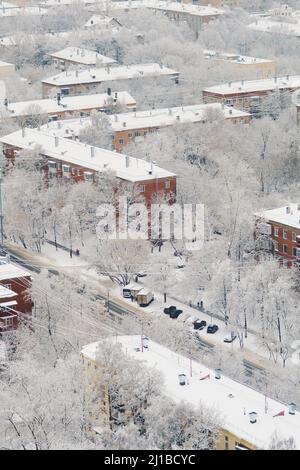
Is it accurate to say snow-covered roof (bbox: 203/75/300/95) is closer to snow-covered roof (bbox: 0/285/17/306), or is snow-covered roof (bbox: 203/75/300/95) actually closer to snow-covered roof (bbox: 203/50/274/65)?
snow-covered roof (bbox: 203/50/274/65)

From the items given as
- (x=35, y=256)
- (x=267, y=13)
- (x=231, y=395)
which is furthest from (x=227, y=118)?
(x=267, y=13)

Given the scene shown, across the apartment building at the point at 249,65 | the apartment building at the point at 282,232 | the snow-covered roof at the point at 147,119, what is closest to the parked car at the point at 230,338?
the apartment building at the point at 282,232

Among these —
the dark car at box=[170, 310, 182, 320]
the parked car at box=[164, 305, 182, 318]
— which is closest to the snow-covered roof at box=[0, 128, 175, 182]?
the parked car at box=[164, 305, 182, 318]

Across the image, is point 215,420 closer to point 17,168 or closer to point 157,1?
point 17,168

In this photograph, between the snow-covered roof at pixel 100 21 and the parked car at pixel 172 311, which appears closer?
the parked car at pixel 172 311

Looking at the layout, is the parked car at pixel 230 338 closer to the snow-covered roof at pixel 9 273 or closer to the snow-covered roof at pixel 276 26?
the snow-covered roof at pixel 9 273

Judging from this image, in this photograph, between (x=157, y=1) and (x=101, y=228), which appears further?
(x=157, y=1)
